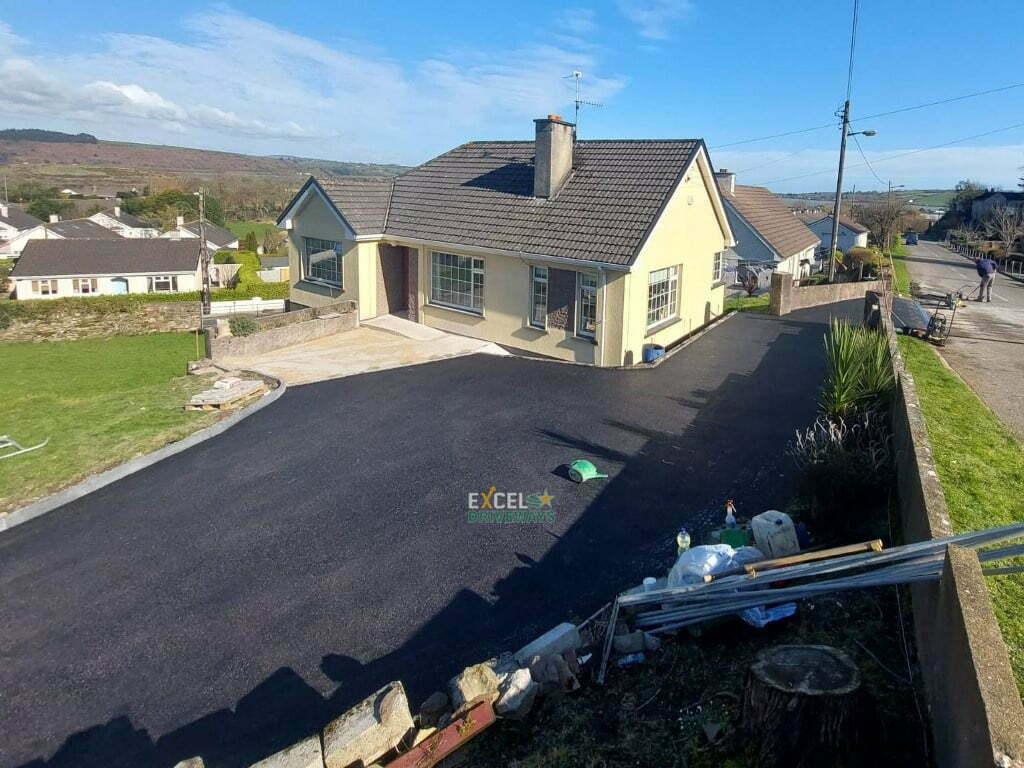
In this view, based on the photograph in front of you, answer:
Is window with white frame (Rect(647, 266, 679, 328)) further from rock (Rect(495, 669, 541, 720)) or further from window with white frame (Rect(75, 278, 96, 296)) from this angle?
window with white frame (Rect(75, 278, 96, 296))

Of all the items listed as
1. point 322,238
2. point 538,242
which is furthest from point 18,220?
point 538,242

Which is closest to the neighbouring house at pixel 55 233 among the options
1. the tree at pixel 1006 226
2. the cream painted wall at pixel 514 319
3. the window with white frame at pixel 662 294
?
the cream painted wall at pixel 514 319

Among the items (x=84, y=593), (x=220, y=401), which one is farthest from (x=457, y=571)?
(x=220, y=401)

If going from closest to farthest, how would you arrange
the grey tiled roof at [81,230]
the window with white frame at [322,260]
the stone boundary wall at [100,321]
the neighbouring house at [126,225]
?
the window with white frame at [322,260] < the stone boundary wall at [100,321] < the grey tiled roof at [81,230] < the neighbouring house at [126,225]

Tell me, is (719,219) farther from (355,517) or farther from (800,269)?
(800,269)

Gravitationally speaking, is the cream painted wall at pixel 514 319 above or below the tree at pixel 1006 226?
below

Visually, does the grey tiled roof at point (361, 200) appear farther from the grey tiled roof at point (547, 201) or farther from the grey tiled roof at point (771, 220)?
the grey tiled roof at point (771, 220)

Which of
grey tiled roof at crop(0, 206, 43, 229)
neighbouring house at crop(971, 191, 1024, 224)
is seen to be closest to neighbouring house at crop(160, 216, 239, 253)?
grey tiled roof at crop(0, 206, 43, 229)
